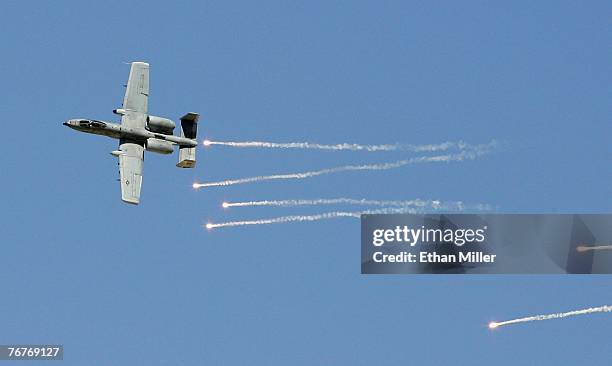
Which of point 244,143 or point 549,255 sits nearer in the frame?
point 549,255

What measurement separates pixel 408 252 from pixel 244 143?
880 inches

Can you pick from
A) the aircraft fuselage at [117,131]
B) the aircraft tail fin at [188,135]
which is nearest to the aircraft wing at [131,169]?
the aircraft fuselage at [117,131]

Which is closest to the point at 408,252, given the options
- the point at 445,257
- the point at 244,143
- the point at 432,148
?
the point at 445,257

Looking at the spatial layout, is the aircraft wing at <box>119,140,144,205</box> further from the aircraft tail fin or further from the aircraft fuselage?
the aircraft tail fin

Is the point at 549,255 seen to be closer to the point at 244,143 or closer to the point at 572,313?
the point at 572,313

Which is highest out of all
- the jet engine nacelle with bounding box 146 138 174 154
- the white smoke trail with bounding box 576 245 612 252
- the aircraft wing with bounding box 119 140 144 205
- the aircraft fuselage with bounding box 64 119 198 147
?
the aircraft fuselage with bounding box 64 119 198 147

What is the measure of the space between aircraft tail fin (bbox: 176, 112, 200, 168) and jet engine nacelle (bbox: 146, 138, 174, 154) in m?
1.08

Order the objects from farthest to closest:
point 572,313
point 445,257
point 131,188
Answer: point 131,188, point 445,257, point 572,313

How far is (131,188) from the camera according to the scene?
122062mm

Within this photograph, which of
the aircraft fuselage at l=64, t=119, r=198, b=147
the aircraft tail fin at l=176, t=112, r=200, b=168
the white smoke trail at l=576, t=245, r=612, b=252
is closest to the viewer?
the white smoke trail at l=576, t=245, r=612, b=252

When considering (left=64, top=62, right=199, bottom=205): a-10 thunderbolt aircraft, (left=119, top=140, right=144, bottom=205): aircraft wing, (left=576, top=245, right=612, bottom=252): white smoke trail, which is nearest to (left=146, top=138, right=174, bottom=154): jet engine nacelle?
(left=64, top=62, right=199, bottom=205): a-10 thunderbolt aircraft

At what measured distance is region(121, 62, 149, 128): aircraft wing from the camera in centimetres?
12388

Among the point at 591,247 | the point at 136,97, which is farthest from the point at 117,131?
the point at 591,247

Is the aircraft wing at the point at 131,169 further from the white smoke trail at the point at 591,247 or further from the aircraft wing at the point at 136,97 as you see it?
the white smoke trail at the point at 591,247
